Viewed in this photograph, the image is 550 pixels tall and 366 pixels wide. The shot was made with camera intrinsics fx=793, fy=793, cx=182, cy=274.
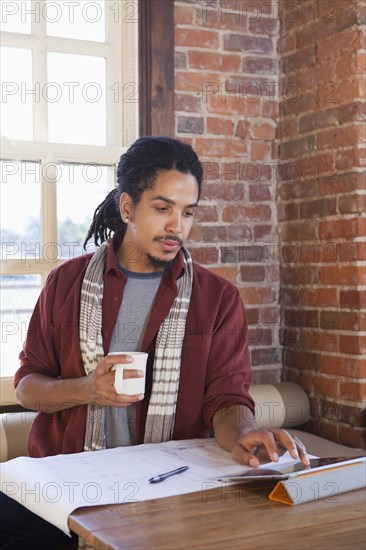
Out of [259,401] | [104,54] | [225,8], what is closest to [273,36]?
[225,8]

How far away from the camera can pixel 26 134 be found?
3004 millimetres

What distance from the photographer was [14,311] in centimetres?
300

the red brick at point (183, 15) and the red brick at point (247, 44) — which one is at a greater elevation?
the red brick at point (183, 15)

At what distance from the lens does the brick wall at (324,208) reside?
299cm

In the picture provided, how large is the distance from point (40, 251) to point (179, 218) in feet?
3.12

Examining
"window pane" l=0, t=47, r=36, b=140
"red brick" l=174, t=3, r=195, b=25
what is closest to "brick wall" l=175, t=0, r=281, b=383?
"red brick" l=174, t=3, r=195, b=25

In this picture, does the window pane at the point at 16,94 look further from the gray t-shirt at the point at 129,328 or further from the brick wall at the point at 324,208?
the brick wall at the point at 324,208

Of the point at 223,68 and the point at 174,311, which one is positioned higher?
the point at 223,68

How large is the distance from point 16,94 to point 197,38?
0.79m

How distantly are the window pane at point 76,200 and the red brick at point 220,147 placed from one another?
0.40m

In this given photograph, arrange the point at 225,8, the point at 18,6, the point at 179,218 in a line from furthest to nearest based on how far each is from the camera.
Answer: the point at 225,8, the point at 18,6, the point at 179,218

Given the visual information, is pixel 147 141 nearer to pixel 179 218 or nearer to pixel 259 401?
pixel 179 218

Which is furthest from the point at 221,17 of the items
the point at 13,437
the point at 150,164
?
the point at 13,437

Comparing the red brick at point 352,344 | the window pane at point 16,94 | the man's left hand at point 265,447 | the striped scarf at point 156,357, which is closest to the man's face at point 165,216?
the striped scarf at point 156,357
